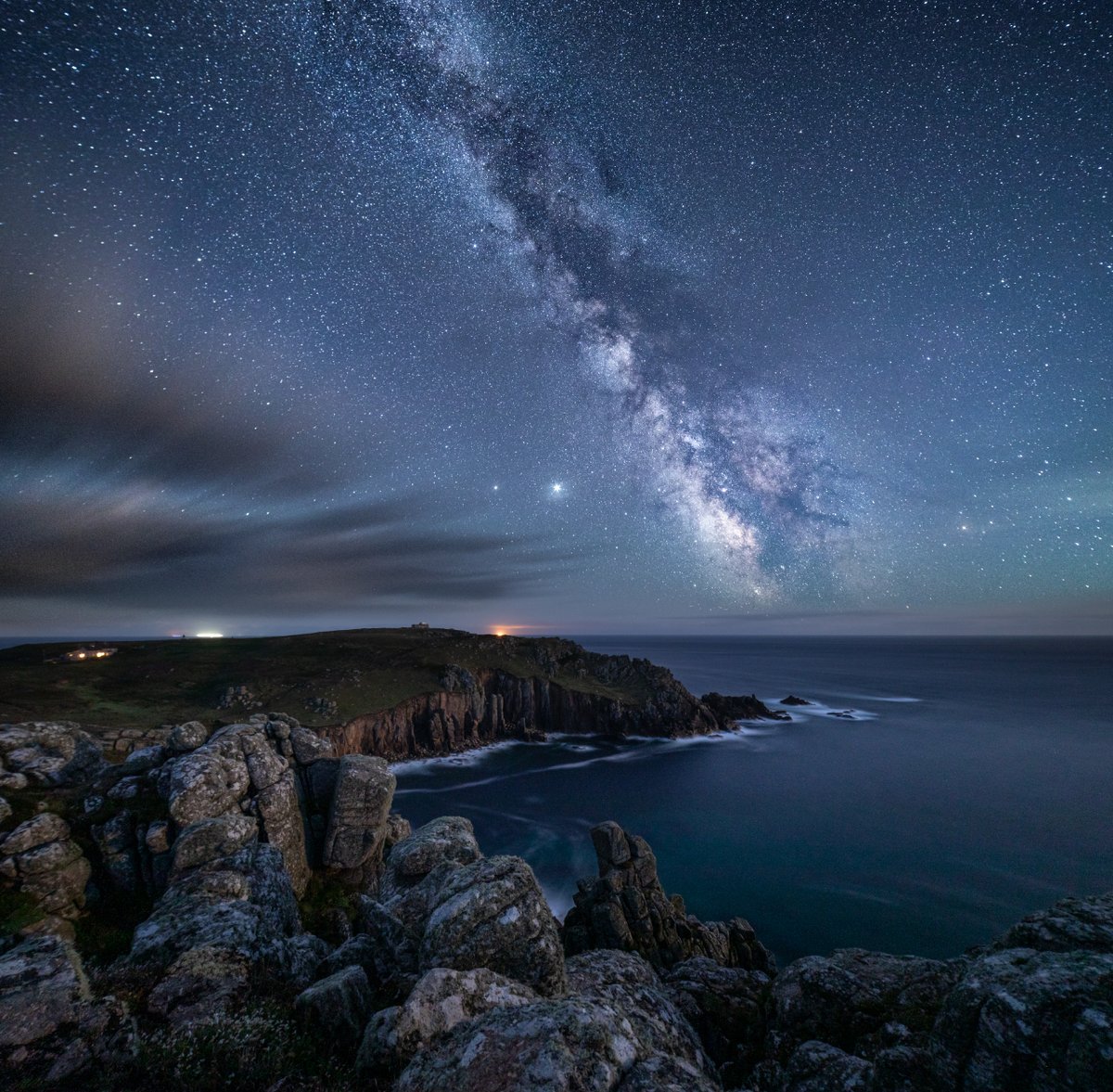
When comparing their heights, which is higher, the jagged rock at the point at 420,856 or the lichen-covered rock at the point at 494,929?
the lichen-covered rock at the point at 494,929

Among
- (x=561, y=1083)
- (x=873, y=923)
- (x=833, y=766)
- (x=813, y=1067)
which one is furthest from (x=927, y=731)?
(x=561, y=1083)

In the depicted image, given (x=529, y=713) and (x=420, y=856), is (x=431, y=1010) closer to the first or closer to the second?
(x=420, y=856)

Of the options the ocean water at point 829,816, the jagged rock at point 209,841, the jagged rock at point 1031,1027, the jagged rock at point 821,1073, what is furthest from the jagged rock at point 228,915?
the ocean water at point 829,816

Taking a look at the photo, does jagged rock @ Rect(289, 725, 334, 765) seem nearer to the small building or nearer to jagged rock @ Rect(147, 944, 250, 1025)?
jagged rock @ Rect(147, 944, 250, 1025)

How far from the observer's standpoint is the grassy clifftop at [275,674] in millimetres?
74062

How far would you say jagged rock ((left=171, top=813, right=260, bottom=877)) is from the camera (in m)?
20.0

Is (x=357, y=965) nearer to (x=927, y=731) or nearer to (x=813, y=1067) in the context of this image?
(x=813, y=1067)

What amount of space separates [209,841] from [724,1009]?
2191 centimetres

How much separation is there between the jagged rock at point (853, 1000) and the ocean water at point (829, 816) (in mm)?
33042

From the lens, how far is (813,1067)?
1145cm

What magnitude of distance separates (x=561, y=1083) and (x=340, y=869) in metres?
25.6

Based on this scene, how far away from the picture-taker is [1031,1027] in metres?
8.56

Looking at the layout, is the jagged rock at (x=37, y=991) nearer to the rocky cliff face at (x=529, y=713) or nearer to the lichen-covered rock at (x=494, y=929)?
the lichen-covered rock at (x=494, y=929)

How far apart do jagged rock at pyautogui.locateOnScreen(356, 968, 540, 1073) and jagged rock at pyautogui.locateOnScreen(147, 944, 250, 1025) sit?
436 cm
